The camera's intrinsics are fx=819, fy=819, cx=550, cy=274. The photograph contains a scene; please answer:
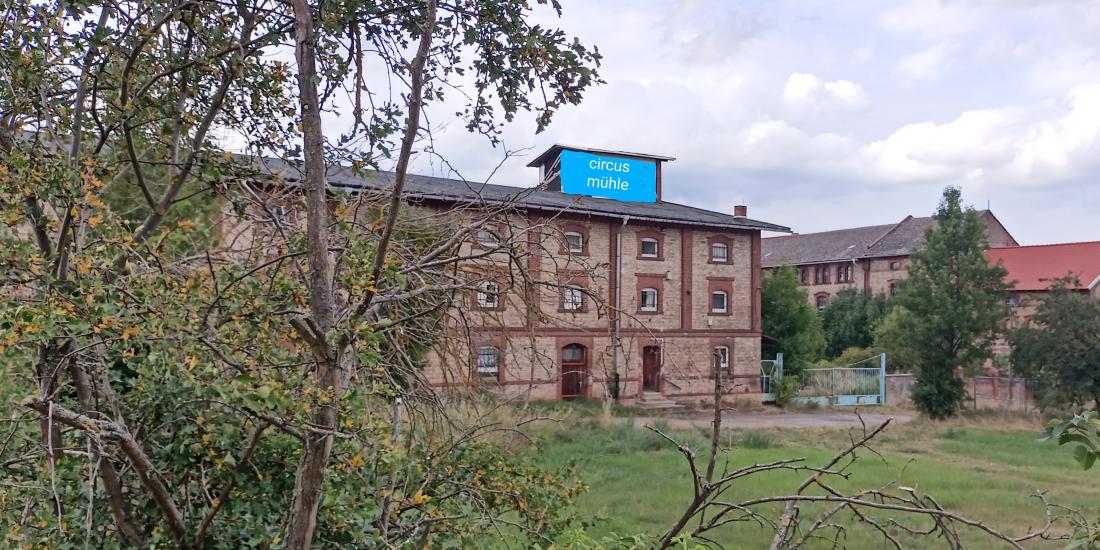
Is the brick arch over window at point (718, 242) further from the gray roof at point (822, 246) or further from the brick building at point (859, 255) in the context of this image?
the gray roof at point (822, 246)

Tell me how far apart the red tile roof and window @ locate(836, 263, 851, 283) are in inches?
351

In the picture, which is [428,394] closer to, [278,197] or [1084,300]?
[278,197]

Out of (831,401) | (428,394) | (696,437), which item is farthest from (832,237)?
(428,394)

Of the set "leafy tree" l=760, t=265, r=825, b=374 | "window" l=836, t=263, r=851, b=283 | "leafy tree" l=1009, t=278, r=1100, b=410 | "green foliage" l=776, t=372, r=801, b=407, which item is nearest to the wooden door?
"green foliage" l=776, t=372, r=801, b=407

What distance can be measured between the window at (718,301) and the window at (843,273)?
2589cm

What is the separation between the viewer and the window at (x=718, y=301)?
32938 mm

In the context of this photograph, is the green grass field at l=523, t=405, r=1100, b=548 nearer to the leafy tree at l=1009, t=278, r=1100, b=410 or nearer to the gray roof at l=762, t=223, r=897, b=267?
the leafy tree at l=1009, t=278, r=1100, b=410

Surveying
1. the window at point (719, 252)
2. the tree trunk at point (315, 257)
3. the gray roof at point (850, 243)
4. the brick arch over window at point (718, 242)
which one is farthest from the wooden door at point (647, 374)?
the tree trunk at point (315, 257)

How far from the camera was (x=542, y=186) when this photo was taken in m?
3.69

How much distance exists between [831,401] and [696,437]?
1558 centimetres

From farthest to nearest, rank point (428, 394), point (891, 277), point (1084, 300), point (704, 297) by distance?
point (891, 277) < point (704, 297) < point (1084, 300) < point (428, 394)

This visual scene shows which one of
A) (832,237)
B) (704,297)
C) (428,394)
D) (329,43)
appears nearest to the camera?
(329,43)

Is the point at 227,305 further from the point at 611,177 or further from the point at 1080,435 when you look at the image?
the point at 611,177

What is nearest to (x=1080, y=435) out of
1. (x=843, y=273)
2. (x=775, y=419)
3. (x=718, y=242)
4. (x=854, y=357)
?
(x=775, y=419)
